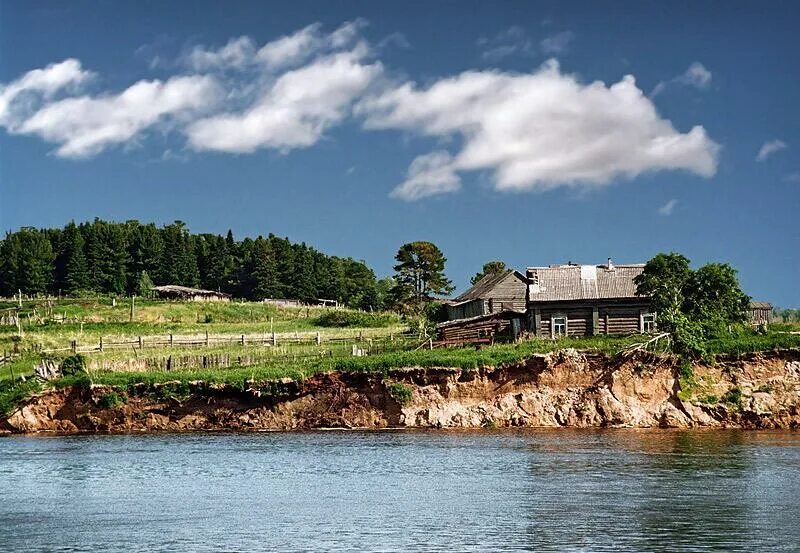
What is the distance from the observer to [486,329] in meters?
65.2

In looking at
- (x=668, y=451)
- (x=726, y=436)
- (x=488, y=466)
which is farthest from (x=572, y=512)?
(x=726, y=436)

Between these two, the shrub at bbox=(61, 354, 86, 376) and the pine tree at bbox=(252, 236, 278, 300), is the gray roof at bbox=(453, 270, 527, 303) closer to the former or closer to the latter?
the shrub at bbox=(61, 354, 86, 376)

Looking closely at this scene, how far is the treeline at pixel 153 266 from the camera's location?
134 m

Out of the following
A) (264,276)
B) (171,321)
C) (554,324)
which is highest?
(264,276)

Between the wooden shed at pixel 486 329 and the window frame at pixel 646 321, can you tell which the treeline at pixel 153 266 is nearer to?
the wooden shed at pixel 486 329

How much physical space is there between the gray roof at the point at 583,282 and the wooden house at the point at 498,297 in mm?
9430

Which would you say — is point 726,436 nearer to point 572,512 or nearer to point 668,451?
point 668,451

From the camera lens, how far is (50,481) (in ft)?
110

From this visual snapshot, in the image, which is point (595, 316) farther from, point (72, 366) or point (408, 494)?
point (408, 494)

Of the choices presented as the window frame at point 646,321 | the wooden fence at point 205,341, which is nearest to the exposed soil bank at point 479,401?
the window frame at point 646,321

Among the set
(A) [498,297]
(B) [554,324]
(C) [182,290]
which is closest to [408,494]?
(B) [554,324]

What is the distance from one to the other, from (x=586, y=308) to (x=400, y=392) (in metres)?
16.0

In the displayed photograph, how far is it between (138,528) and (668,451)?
22210mm

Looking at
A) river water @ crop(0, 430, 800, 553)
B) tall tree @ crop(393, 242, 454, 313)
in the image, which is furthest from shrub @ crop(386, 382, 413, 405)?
tall tree @ crop(393, 242, 454, 313)
